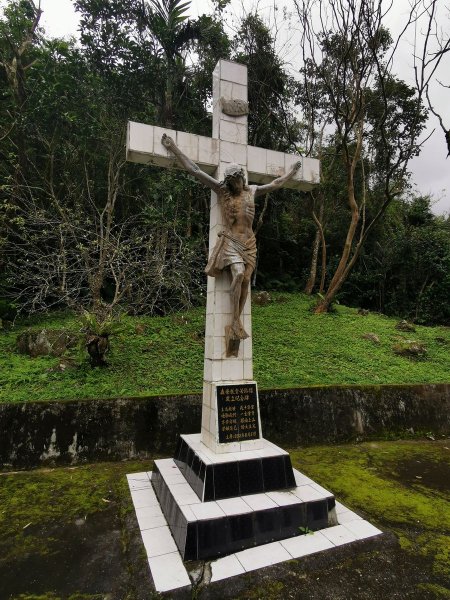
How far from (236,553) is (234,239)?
3.01 meters

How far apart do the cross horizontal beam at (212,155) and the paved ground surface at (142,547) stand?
12.7 feet

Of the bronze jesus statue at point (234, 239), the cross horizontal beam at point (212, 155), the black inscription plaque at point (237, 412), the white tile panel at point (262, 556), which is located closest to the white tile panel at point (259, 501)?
the white tile panel at point (262, 556)

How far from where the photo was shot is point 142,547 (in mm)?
2961

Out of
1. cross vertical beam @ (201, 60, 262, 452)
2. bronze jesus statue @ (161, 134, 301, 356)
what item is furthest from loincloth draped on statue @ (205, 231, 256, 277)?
cross vertical beam @ (201, 60, 262, 452)

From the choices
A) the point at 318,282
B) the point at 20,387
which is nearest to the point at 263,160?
the point at 20,387

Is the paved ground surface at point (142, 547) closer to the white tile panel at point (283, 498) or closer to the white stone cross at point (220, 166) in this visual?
the white tile panel at point (283, 498)

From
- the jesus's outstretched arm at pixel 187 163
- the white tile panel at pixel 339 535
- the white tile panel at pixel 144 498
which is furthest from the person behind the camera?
the jesus's outstretched arm at pixel 187 163

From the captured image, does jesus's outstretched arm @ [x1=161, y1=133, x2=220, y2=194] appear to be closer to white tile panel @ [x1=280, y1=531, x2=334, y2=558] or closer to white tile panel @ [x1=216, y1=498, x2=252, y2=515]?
white tile panel @ [x1=216, y1=498, x2=252, y2=515]

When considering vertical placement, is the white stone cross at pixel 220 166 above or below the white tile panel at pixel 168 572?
above

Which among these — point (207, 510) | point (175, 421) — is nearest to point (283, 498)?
point (207, 510)

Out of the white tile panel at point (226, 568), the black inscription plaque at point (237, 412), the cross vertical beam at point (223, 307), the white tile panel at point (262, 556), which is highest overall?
the cross vertical beam at point (223, 307)

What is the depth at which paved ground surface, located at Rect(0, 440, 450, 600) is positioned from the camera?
2.50 meters

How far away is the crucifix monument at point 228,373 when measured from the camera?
311 cm

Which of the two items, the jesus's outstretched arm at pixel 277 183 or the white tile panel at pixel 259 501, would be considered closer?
the white tile panel at pixel 259 501
